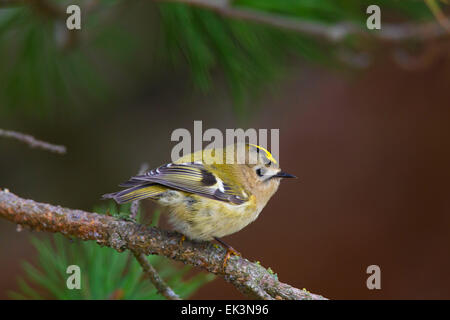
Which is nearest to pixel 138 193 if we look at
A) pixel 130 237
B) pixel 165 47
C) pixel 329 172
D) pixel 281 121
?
pixel 130 237

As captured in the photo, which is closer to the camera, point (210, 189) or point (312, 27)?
point (210, 189)

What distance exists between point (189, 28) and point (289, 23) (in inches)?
12.0

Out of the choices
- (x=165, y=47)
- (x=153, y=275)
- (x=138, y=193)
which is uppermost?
(x=165, y=47)

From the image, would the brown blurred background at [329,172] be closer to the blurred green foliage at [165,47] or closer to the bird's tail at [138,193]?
the blurred green foliage at [165,47]

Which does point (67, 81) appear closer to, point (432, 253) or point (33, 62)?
point (33, 62)

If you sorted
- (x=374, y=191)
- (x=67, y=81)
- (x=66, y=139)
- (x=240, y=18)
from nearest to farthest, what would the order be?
(x=240, y=18) < (x=67, y=81) < (x=374, y=191) < (x=66, y=139)

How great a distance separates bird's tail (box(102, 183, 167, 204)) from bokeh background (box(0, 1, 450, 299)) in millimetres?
564

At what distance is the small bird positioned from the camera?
111cm

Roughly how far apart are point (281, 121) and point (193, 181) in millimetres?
1371

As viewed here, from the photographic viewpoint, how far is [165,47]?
167 centimetres

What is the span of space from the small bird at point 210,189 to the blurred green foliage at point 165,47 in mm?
341

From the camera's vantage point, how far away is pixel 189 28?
1.57 metres

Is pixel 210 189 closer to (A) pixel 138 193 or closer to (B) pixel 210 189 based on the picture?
(B) pixel 210 189

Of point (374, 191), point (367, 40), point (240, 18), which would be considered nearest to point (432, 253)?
point (374, 191)
